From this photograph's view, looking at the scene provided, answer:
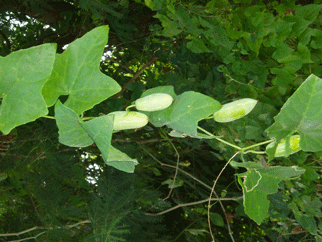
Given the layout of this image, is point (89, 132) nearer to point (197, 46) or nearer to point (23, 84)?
point (23, 84)

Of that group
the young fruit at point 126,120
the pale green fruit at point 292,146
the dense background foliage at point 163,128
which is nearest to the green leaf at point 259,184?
the pale green fruit at point 292,146

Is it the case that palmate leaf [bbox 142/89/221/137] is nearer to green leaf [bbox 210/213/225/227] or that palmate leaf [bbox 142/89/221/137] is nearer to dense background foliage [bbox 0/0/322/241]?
dense background foliage [bbox 0/0/322/241]

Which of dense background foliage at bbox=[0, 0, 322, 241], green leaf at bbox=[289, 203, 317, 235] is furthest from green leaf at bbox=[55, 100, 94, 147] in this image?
green leaf at bbox=[289, 203, 317, 235]

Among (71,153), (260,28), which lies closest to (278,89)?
(260,28)

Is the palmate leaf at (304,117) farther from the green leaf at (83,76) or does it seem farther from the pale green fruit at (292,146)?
the green leaf at (83,76)

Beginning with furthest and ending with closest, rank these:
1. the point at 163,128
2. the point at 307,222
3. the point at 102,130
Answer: the point at 163,128, the point at 307,222, the point at 102,130

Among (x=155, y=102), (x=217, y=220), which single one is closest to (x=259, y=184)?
(x=155, y=102)

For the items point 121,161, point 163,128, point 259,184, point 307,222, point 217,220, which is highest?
point 121,161

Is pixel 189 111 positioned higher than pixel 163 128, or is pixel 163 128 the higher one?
pixel 189 111
